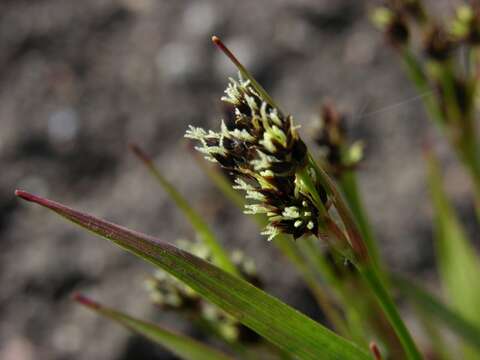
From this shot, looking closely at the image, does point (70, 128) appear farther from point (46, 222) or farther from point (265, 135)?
point (265, 135)

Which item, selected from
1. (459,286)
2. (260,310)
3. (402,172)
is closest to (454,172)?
(402,172)

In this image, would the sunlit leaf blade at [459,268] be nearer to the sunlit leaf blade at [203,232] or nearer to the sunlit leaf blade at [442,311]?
the sunlit leaf blade at [442,311]

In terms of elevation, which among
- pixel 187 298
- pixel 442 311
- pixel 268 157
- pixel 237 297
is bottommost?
pixel 442 311

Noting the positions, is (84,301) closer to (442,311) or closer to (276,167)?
(276,167)

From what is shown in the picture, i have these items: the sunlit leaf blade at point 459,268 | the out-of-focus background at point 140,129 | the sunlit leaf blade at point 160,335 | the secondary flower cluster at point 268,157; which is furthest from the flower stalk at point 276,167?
the out-of-focus background at point 140,129

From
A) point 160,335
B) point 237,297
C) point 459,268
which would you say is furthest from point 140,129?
point 237,297
